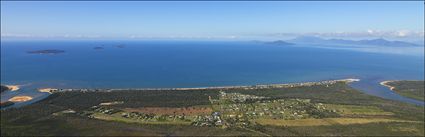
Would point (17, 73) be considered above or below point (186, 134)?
above

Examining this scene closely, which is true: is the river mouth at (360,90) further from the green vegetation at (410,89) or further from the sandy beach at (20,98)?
the green vegetation at (410,89)

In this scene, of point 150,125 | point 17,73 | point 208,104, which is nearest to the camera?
point 150,125

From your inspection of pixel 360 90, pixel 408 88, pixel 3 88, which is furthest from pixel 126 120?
pixel 408 88

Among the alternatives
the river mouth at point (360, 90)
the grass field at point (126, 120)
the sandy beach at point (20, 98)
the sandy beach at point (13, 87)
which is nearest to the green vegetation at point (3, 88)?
the sandy beach at point (13, 87)

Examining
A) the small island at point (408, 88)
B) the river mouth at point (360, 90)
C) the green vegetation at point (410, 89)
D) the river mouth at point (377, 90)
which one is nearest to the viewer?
the river mouth at point (360, 90)

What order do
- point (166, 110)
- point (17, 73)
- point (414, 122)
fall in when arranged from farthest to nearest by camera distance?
point (17, 73), point (166, 110), point (414, 122)

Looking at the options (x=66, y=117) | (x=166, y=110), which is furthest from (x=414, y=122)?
(x=66, y=117)

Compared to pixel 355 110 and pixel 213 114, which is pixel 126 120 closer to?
pixel 213 114

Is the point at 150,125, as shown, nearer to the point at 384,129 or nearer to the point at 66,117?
the point at 66,117
